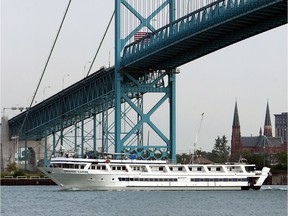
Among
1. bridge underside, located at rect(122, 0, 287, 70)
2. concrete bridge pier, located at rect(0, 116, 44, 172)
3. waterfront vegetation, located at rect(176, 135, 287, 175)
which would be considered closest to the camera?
bridge underside, located at rect(122, 0, 287, 70)

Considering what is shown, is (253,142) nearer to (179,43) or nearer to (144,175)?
(144,175)

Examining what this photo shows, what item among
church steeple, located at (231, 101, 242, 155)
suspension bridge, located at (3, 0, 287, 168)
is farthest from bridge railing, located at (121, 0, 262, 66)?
church steeple, located at (231, 101, 242, 155)

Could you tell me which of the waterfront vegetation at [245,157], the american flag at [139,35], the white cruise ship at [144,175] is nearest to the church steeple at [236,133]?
the waterfront vegetation at [245,157]

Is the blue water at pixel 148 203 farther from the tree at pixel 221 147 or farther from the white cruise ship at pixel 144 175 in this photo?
the tree at pixel 221 147

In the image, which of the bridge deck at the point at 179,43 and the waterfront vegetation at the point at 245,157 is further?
the waterfront vegetation at the point at 245,157

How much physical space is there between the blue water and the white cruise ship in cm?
175

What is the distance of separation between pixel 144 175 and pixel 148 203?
604 inches

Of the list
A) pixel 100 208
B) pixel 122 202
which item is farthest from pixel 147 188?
Answer: pixel 100 208

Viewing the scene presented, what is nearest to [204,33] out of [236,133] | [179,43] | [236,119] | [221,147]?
[179,43]

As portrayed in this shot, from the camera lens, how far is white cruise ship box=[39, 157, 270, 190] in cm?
7062

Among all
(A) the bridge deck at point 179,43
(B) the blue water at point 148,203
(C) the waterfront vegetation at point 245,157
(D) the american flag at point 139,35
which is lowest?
(B) the blue water at point 148,203

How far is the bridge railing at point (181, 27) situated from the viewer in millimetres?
61094

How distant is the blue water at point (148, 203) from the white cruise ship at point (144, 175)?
1.75 meters

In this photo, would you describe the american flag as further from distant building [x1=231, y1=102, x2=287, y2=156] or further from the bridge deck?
distant building [x1=231, y1=102, x2=287, y2=156]
